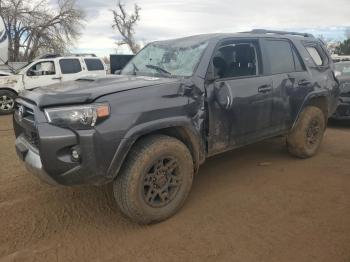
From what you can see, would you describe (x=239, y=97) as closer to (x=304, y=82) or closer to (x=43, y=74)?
(x=304, y=82)

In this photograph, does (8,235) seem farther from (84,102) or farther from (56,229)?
(84,102)

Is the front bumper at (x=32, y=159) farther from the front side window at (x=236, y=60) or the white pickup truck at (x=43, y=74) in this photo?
the white pickup truck at (x=43, y=74)

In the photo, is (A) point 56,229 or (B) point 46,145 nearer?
(B) point 46,145

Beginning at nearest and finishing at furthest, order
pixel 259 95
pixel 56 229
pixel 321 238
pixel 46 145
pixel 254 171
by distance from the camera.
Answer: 1. pixel 46 145
2. pixel 321 238
3. pixel 56 229
4. pixel 259 95
5. pixel 254 171

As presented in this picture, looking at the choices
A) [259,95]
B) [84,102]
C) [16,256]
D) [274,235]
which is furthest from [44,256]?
[259,95]

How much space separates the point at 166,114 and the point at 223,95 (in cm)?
86

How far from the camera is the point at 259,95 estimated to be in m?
4.52

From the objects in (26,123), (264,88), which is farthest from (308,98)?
(26,123)

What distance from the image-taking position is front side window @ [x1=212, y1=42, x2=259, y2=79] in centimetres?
418

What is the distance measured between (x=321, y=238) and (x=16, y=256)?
8.69 feet

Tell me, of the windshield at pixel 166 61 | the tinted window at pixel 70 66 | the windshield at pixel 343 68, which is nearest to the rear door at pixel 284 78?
the windshield at pixel 166 61

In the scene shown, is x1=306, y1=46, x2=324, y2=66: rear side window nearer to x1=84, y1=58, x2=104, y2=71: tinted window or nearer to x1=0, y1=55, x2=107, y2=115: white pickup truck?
x1=0, y1=55, x2=107, y2=115: white pickup truck

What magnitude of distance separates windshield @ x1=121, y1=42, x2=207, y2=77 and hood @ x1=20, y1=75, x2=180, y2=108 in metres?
0.32

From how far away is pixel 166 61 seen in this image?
439 cm
